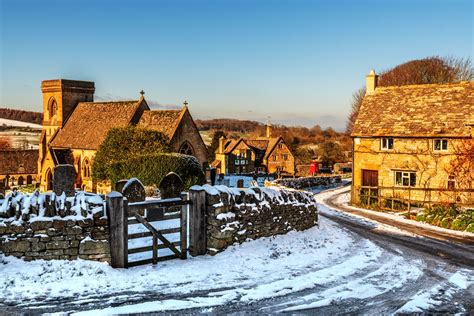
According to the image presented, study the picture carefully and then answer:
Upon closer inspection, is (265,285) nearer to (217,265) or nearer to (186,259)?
(217,265)

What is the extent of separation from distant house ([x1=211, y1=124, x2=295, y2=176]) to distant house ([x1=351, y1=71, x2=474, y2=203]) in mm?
44321

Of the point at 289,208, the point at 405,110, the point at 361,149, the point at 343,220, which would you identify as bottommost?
the point at 343,220

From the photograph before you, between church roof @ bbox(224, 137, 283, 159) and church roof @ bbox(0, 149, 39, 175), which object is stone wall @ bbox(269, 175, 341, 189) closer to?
church roof @ bbox(224, 137, 283, 159)

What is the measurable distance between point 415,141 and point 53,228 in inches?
1056

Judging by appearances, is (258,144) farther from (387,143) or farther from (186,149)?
(387,143)

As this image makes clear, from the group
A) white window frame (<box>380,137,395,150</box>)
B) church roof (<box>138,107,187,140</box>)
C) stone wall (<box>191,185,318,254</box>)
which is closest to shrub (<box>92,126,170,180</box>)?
church roof (<box>138,107,187,140</box>)

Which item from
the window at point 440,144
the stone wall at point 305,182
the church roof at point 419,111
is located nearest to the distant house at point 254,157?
the stone wall at point 305,182

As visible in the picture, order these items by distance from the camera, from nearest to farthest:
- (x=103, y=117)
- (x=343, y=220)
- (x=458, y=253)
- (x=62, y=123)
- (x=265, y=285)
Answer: (x=265, y=285) → (x=458, y=253) → (x=343, y=220) → (x=103, y=117) → (x=62, y=123)

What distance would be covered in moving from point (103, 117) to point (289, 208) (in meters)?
42.5

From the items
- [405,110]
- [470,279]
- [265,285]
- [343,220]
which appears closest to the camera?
[265,285]

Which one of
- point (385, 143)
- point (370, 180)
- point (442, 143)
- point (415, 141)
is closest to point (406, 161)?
point (415, 141)

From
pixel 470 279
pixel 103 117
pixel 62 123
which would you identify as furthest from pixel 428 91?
pixel 62 123

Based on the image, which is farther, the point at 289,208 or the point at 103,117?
the point at 103,117

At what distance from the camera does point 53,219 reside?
10.7 m
